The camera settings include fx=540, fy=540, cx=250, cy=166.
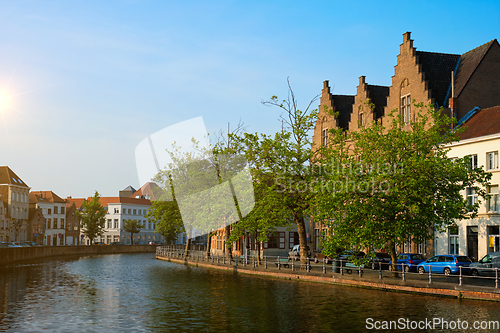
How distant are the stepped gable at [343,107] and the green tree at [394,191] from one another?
2995cm

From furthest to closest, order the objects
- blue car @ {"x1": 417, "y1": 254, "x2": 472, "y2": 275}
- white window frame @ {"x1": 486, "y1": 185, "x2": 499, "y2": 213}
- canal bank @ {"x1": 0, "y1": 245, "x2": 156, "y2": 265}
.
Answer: canal bank @ {"x1": 0, "y1": 245, "x2": 156, "y2": 265} → white window frame @ {"x1": 486, "y1": 185, "x2": 499, "y2": 213} → blue car @ {"x1": 417, "y1": 254, "x2": 472, "y2": 275}

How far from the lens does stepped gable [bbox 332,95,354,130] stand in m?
62.0

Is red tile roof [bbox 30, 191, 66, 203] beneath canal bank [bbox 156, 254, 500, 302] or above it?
above

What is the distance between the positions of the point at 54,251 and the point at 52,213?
4091 centimetres

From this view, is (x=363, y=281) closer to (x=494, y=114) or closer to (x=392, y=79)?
(x=494, y=114)

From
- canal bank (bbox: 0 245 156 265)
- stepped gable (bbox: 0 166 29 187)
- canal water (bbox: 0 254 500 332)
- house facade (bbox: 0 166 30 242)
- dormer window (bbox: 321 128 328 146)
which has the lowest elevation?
canal bank (bbox: 0 245 156 265)

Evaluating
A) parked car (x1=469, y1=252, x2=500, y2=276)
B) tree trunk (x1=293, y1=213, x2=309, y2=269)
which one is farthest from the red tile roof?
parked car (x1=469, y1=252, x2=500, y2=276)

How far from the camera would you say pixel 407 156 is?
31.0 metres

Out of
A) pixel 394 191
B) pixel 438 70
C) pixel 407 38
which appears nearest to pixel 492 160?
pixel 438 70

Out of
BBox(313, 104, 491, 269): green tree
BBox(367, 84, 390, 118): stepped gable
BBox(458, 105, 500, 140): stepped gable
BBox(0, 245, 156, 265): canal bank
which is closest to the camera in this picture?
BBox(313, 104, 491, 269): green tree

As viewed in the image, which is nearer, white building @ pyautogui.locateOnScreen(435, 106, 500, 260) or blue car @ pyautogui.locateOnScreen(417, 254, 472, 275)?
blue car @ pyautogui.locateOnScreen(417, 254, 472, 275)

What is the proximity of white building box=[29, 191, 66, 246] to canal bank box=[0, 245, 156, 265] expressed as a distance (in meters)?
20.2

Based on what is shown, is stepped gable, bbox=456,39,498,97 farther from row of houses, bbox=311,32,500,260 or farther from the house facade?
the house facade

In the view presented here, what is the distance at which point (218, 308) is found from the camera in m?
21.1
